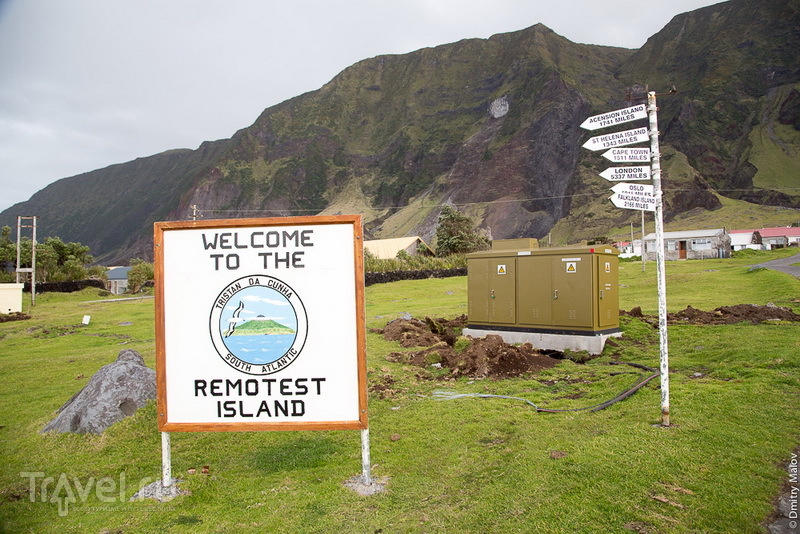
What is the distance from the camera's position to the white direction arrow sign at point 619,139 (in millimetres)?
6000

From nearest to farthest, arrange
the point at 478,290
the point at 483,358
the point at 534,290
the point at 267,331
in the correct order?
the point at 267,331
the point at 483,358
the point at 534,290
the point at 478,290

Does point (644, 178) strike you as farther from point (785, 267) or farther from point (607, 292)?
point (785, 267)

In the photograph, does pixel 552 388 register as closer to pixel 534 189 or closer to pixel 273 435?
pixel 273 435

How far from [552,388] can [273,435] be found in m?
4.39

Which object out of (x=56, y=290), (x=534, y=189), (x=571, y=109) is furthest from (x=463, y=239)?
(x=571, y=109)

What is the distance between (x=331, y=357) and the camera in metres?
4.82

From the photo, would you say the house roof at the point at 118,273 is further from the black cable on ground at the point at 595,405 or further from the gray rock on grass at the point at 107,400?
the black cable on ground at the point at 595,405

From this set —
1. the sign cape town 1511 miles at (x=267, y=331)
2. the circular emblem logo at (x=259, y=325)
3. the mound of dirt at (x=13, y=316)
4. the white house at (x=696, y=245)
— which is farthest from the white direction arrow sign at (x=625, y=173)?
the white house at (x=696, y=245)

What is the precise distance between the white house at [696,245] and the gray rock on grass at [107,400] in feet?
185

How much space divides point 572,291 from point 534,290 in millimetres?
911

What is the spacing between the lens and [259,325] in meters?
4.86

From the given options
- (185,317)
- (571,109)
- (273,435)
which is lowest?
(273,435)

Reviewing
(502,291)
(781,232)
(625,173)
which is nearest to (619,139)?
(625,173)

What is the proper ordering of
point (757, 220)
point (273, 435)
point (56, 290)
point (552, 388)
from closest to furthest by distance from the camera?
point (273, 435) → point (552, 388) → point (56, 290) → point (757, 220)
